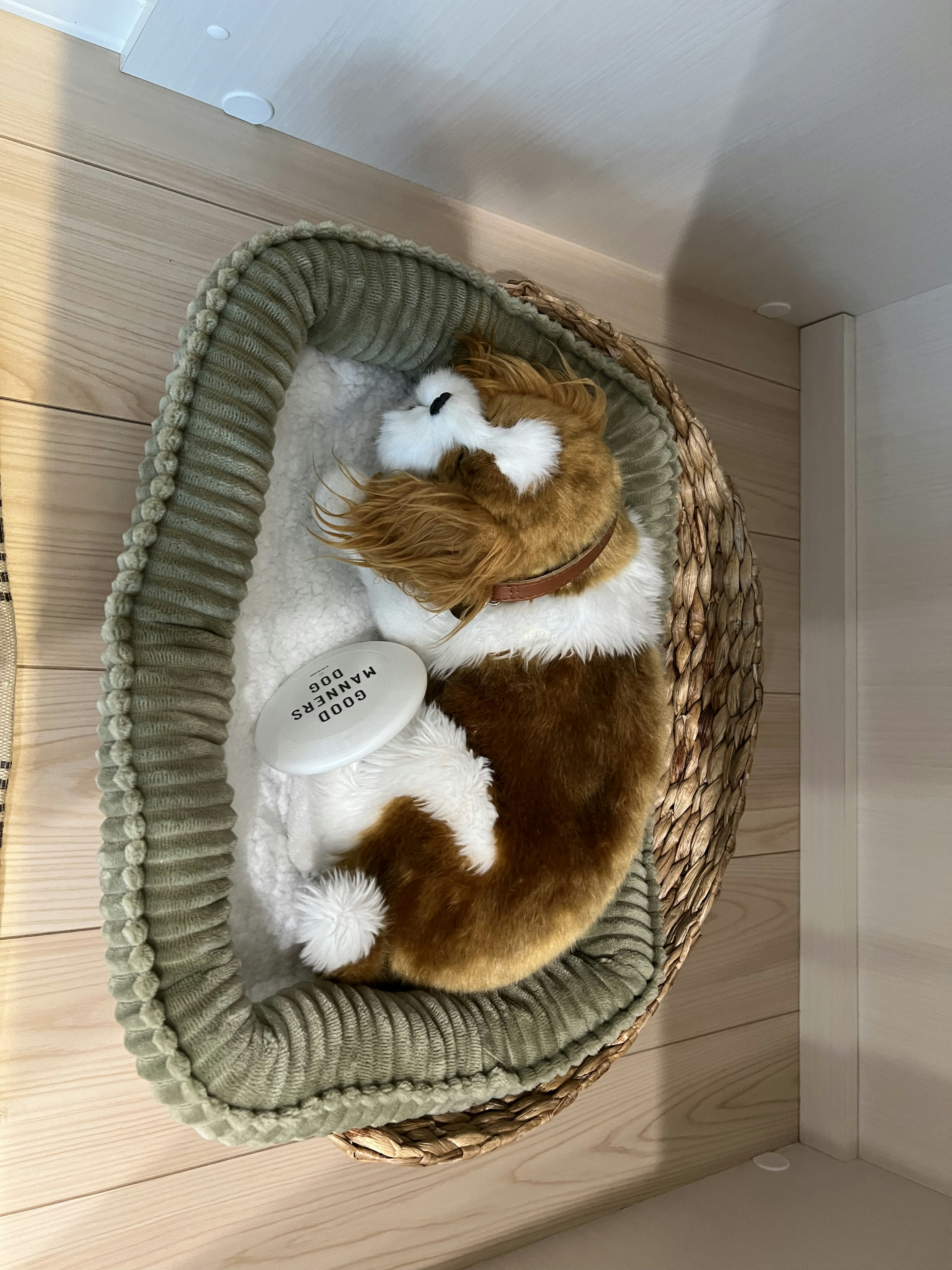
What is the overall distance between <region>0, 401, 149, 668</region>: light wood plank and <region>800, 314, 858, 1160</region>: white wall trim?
1010 millimetres

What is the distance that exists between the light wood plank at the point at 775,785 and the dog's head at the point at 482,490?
67 centimetres

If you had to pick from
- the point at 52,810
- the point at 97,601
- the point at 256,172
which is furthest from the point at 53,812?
the point at 256,172

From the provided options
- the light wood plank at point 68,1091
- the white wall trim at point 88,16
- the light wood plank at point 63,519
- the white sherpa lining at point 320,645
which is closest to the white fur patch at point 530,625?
the white sherpa lining at point 320,645

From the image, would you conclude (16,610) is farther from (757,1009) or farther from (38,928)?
(757,1009)

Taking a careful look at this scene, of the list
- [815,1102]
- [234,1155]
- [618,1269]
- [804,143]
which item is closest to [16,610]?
[234,1155]

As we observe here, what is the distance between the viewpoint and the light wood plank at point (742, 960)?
1259mm

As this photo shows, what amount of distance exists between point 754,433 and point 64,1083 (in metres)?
1.20

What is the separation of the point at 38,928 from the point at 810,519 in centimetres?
118

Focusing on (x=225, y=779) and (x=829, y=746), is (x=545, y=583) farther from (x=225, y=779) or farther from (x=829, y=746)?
(x=829, y=746)

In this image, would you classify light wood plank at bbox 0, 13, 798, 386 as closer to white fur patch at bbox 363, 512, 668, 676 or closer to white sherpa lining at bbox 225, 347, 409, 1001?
white sherpa lining at bbox 225, 347, 409, 1001

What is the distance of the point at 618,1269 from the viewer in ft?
3.45

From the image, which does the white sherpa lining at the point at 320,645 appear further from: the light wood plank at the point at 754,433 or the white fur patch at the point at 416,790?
the light wood plank at the point at 754,433

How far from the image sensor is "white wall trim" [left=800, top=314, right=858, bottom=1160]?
134cm

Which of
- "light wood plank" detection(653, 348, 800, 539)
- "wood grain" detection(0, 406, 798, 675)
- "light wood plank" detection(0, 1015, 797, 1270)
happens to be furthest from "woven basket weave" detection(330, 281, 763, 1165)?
"wood grain" detection(0, 406, 798, 675)
